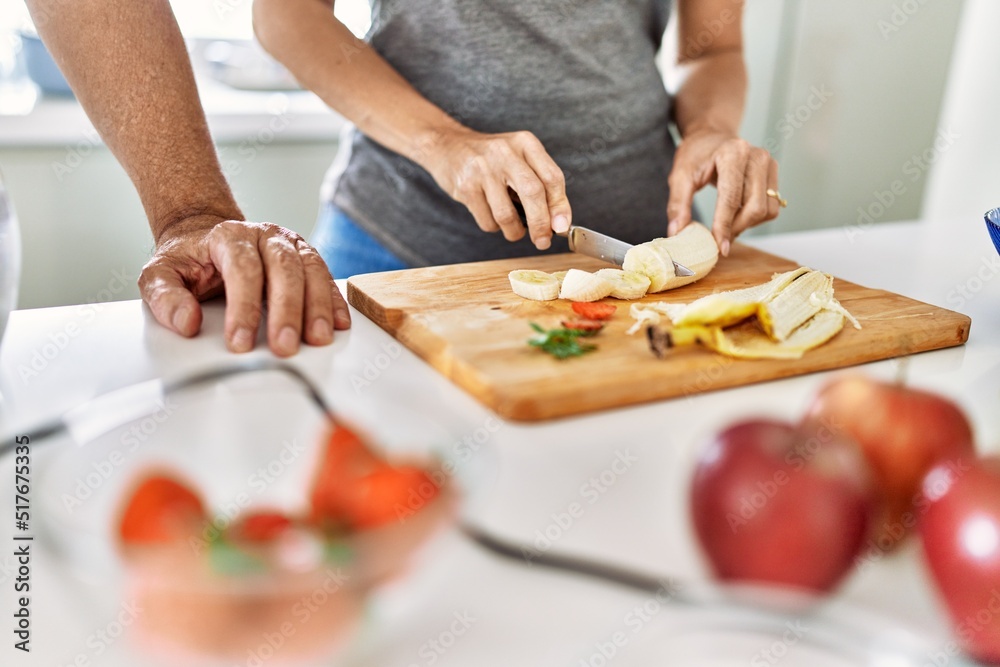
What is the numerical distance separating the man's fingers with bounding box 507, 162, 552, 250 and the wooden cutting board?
Answer: 0.24 feet

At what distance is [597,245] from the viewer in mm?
1114

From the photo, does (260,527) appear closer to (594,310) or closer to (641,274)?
(594,310)

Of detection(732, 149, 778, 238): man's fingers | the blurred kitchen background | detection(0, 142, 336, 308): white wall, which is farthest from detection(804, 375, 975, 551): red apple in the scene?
detection(0, 142, 336, 308): white wall

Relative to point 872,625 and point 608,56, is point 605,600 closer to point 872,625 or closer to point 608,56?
point 872,625

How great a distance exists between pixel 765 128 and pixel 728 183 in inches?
61.5

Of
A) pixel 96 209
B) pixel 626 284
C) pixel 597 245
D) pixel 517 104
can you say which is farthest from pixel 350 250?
pixel 96 209

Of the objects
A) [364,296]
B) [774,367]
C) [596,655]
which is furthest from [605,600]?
[364,296]

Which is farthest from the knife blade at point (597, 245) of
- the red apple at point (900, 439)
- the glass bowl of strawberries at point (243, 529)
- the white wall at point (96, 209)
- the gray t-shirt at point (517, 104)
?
the white wall at point (96, 209)

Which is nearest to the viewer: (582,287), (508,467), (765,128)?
(508,467)

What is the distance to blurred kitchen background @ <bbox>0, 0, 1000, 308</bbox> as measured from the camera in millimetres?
2000

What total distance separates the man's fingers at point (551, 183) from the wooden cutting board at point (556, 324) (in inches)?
3.8

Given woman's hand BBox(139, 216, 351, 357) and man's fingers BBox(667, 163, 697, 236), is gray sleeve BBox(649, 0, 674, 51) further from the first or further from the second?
woman's hand BBox(139, 216, 351, 357)

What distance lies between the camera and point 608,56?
137cm

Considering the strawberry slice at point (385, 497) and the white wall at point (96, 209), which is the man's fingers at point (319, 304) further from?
the white wall at point (96, 209)
